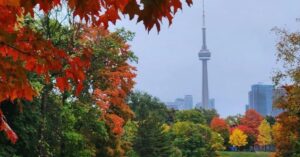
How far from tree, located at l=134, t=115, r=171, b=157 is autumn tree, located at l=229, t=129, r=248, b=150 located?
57.1 meters

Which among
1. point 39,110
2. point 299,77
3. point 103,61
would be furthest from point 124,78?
point 299,77

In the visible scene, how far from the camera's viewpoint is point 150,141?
6412 centimetres

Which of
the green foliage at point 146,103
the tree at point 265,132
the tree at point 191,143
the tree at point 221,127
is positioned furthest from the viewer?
the tree at point 221,127

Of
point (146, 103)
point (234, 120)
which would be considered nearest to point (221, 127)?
point (234, 120)

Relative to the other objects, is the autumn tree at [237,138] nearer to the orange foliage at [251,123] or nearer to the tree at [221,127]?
the tree at [221,127]

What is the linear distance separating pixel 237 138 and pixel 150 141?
2431 inches

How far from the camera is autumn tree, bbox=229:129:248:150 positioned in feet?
400

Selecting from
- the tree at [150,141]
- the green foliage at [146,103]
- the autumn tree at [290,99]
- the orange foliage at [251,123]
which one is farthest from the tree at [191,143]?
the orange foliage at [251,123]

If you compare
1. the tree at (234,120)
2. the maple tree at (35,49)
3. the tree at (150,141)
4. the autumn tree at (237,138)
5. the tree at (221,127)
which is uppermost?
the tree at (234,120)

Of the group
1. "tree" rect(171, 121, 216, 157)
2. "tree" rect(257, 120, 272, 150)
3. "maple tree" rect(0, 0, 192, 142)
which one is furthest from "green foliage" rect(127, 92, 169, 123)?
"maple tree" rect(0, 0, 192, 142)

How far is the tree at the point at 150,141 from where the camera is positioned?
63.9m

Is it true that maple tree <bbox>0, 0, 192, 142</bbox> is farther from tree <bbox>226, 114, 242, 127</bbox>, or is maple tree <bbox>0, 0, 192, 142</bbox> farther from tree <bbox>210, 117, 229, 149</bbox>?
tree <bbox>226, 114, 242, 127</bbox>

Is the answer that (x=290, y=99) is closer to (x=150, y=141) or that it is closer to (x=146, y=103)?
(x=150, y=141)

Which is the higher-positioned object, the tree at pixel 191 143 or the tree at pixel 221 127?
the tree at pixel 221 127
